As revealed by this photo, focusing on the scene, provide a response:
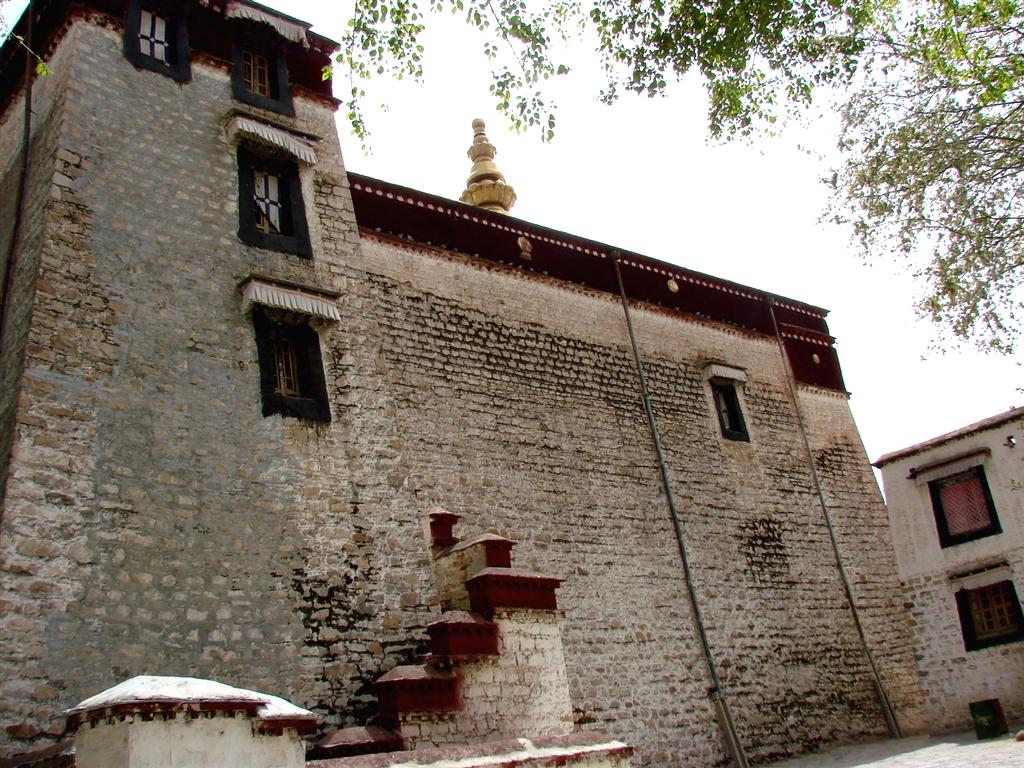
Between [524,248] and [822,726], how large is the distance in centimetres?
839

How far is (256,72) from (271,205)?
6.04 ft

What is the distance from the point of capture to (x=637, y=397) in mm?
13867

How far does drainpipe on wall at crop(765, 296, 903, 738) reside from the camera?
14.6 meters

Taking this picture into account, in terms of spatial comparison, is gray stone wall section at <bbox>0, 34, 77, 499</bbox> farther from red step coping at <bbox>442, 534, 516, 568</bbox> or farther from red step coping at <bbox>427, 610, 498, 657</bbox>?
red step coping at <bbox>442, 534, 516, 568</bbox>

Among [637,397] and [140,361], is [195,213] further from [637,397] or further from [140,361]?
[637,397]

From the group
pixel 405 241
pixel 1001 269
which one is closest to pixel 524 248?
pixel 405 241

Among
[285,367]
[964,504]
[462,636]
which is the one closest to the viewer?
[462,636]

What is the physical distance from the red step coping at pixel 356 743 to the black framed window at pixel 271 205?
4.89m

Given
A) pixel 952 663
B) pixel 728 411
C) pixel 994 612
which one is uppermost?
pixel 728 411

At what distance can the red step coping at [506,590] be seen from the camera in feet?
26.0

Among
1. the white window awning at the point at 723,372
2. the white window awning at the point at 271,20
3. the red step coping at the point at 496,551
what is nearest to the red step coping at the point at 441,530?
the red step coping at the point at 496,551

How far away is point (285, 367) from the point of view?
8.93 m

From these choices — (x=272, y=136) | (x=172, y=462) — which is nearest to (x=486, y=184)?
(x=272, y=136)

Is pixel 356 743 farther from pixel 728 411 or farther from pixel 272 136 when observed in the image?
pixel 728 411
